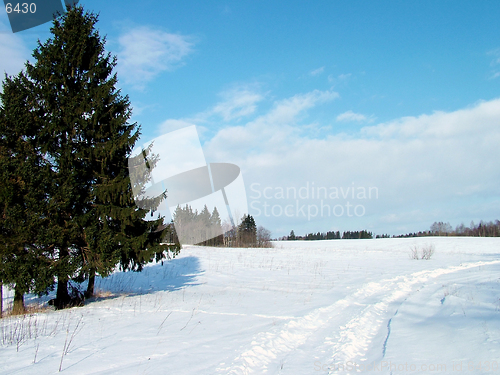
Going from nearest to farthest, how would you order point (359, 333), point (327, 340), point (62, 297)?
point (327, 340)
point (359, 333)
point (62, 297)

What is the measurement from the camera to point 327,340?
5.79 metres

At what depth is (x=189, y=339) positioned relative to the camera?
5.95 metres

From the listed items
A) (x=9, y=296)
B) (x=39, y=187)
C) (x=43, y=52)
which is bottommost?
(x=9, y=296)

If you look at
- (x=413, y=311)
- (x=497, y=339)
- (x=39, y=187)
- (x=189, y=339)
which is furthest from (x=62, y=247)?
(x=497, y=339)

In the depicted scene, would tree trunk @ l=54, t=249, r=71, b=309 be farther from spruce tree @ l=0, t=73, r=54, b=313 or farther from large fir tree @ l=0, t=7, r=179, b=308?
spruce tree @ l=0, t=73, r=54, b=313

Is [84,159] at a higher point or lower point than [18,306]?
higher

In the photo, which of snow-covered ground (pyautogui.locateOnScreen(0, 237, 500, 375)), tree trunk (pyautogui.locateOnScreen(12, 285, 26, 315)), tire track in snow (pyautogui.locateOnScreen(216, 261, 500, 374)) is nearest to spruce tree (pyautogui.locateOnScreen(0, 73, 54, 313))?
tree trunk (pyautogui.locateOnScreen(12, 285, 26, 315))

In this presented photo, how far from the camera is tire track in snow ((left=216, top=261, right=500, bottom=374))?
472cm

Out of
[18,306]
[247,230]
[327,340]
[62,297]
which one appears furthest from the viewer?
[247,230]

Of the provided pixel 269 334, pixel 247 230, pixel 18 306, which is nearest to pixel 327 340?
pixel 269 334

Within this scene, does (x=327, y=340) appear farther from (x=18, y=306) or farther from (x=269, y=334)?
(x=18, y=306)

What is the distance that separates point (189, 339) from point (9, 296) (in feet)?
39.0

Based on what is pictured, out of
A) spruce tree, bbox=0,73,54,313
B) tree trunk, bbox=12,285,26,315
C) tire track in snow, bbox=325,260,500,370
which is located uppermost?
spruce tree, bbox=0,73,54,313

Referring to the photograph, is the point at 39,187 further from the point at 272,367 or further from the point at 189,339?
the point at 272,367
